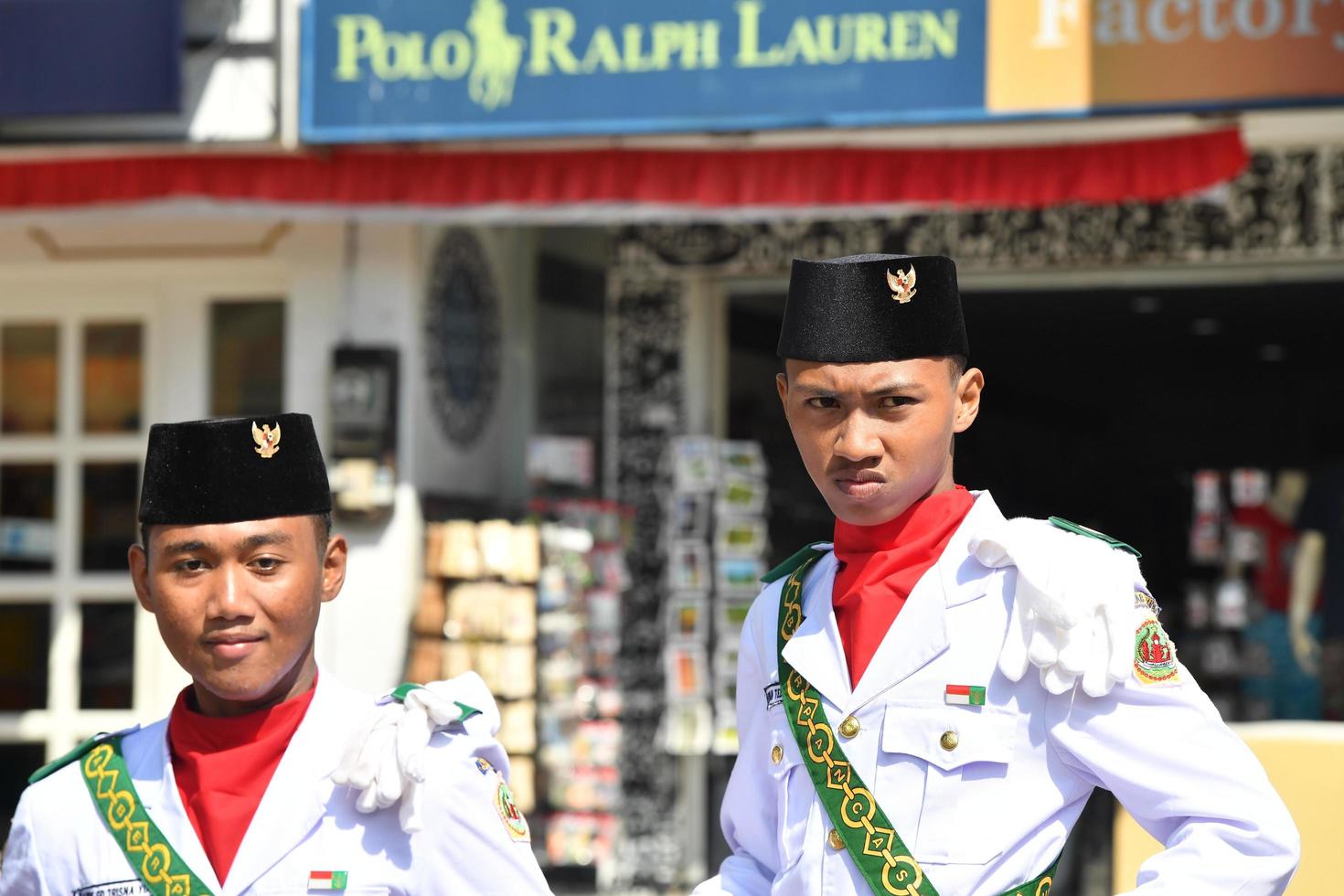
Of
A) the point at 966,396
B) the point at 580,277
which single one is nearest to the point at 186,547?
the point at 966,396

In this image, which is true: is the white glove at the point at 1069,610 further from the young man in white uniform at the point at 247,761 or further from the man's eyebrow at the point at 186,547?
the man's eyebrow at the point at 186,547

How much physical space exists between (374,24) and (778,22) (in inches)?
54.6

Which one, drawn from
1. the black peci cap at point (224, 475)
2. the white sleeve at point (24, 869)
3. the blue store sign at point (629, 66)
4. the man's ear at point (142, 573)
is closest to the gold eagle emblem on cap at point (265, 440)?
the black peci cap at point (224, 475)

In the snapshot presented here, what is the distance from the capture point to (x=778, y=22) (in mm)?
5797

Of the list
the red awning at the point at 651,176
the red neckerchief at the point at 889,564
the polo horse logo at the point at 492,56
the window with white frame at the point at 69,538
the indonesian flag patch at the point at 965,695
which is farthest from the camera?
the window with white frame at the point at 69,538

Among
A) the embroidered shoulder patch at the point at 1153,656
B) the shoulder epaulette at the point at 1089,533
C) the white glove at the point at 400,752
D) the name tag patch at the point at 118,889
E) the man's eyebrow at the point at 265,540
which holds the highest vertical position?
the shoulder epaulette at the point at 1089,533

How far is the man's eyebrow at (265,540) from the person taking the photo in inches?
92.6

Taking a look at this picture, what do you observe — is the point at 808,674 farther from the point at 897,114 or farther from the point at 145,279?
the point at 145,279

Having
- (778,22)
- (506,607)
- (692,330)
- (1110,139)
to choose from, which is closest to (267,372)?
(506,607)

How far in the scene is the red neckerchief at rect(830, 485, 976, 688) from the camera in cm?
237

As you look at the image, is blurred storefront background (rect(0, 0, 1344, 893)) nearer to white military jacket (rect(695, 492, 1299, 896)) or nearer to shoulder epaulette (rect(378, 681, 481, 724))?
white military jacket (rect(695, 492, 1299, 896))

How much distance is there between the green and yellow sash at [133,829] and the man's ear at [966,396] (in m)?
1.16

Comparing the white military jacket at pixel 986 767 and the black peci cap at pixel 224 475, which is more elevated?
the black peci cap at pixel 224 475

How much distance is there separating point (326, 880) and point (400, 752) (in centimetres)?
21
